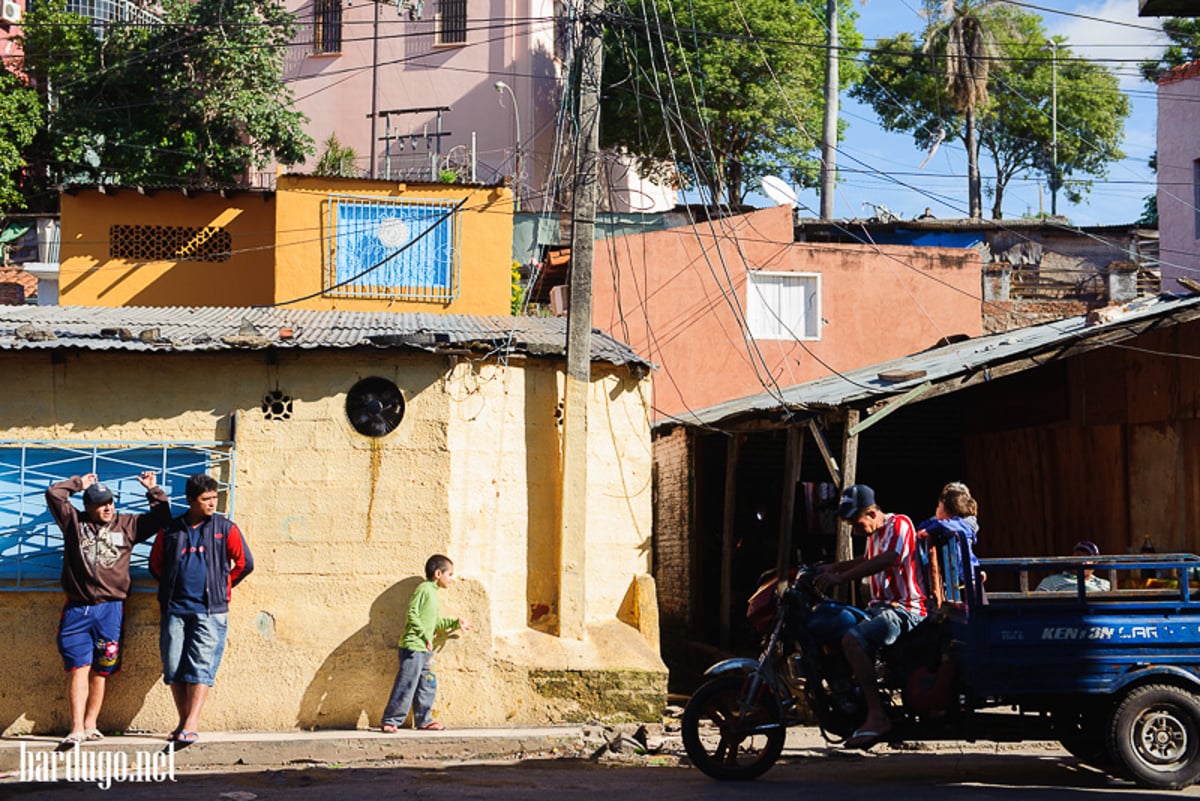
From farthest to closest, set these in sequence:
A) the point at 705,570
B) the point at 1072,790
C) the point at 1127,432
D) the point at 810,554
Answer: the point at 705,570
the point at 810,554
the point at 1127,432
the point at 1072,790

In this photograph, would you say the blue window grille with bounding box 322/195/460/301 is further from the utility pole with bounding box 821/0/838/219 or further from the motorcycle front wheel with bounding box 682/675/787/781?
the utility pole with bounding box 821/0/838/219

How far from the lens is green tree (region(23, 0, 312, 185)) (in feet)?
91.5

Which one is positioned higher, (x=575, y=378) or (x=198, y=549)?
(x=575, y=378)

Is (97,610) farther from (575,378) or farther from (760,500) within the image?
(760,500)

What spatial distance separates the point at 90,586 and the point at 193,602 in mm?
766

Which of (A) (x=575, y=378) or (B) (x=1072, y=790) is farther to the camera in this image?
(A) (x=575, y=378)

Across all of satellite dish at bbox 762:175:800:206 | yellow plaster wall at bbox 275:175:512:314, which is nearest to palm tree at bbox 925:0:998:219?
satellite dish at bbox 762:175:800:206

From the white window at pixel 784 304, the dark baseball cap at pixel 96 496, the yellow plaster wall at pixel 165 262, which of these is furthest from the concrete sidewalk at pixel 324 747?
the white window at pixel 784 304

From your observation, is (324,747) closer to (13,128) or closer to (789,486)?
(789,486)

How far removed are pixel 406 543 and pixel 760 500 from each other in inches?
334

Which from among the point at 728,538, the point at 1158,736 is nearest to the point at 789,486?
the point at 728,538

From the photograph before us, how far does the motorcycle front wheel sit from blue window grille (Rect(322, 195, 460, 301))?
10.5m

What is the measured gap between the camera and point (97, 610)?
30.7 feet

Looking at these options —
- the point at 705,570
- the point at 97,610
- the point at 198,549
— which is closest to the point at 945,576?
the point at 198,549
